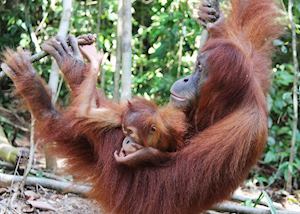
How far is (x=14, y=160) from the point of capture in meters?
4.32

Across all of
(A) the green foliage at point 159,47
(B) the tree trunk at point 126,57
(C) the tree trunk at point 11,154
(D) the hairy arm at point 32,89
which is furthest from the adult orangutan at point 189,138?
(A) the green foliage at point 159,47

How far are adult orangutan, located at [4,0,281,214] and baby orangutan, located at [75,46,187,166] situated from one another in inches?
2.1

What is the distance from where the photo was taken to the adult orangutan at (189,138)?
2.76 m

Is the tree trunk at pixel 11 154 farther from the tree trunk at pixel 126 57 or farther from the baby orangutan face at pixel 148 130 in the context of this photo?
the baby orangutan face at pixel 148 130

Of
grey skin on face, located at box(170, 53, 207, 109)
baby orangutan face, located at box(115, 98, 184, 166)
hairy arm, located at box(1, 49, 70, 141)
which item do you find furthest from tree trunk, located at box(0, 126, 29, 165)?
grey skin on face, located at box(170, 53, 207, 109)

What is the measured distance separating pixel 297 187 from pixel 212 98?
3453mm

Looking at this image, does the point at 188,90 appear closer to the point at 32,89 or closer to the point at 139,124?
the point at 139,124

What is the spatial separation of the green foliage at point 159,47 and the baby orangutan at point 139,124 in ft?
8.59

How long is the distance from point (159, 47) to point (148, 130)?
404 cm

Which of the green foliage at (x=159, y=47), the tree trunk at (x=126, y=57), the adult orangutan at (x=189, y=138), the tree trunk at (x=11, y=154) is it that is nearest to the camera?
the adult orangutan at (x=189, y=138)

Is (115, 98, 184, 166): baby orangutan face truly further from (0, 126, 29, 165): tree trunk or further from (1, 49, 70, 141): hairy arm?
(0, 126, 29, 165): tree trunk

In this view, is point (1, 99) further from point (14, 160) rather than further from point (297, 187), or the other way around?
point (297, 187)

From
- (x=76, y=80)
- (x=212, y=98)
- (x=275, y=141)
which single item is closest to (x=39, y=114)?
(x=76, y=80)

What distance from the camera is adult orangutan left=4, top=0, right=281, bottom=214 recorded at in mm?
2756
